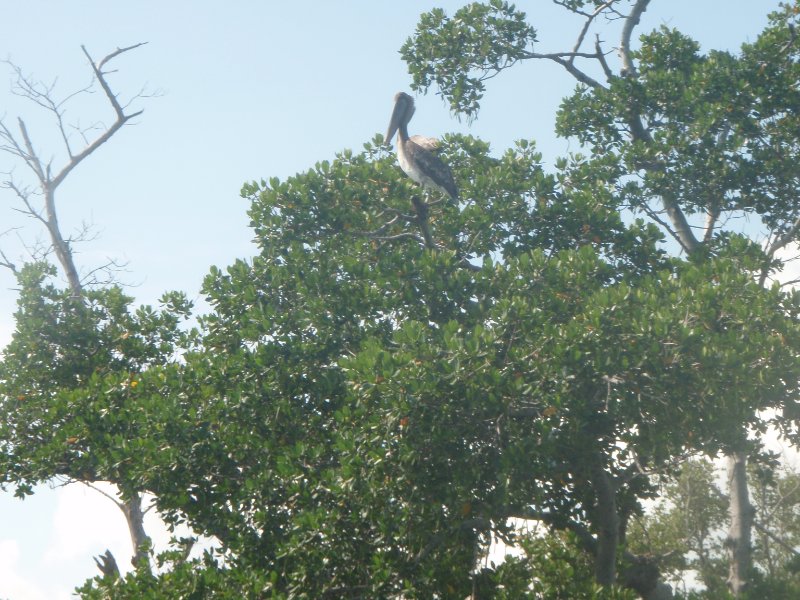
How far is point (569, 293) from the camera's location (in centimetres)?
984

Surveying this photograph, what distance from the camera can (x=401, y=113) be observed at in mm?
16734

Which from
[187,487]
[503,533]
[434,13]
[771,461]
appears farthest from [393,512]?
[434,13]

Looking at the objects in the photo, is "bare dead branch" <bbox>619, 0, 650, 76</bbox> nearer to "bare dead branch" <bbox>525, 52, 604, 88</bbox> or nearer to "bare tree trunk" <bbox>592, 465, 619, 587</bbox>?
"bare dead branch" <bbox>525, 52, 604, 88</bbox>

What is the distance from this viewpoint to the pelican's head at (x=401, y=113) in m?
16.4

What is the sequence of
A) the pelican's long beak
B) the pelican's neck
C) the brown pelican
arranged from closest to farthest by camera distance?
the brown pelican, the pelican's neck, the pelican's long beak

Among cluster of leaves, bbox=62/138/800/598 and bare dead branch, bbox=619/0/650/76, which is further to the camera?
bare dead branch, bbox=619/0/650/76

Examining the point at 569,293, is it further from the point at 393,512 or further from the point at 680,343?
the point at 393,512

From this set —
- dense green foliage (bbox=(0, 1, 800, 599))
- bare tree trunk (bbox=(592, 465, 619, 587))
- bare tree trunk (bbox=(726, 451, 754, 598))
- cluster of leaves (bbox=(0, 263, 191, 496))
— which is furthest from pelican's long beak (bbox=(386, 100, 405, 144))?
bare tree trunk (bbox=(592, 465, 619, 587))

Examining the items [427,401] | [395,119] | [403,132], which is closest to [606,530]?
[427,401]

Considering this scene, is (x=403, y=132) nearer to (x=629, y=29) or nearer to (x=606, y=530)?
(x=629, y=29)

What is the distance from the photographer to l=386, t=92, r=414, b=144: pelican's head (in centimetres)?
1639

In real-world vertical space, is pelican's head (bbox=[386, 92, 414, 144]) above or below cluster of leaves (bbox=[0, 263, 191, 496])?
above

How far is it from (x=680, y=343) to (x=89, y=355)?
752 centimetres

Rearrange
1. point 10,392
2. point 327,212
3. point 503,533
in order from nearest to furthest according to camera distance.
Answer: point 503,533 < point 327,212 < point 10,392
